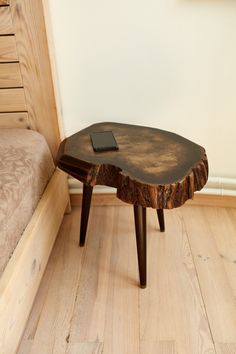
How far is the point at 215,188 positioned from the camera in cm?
146

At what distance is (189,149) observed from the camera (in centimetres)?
101

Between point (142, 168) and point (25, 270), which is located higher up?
point (142, 168)

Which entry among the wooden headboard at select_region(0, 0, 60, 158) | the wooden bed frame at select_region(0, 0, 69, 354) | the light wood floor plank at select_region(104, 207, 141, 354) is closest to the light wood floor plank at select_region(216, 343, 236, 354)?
the light wood floor plank at select_region(104, 207, 141, 354)

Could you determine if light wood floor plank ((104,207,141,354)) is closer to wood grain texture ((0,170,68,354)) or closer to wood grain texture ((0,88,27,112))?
wood grain texture ((0,170,68,354))

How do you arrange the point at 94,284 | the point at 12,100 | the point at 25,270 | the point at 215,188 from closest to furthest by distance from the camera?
the point at 25,270, the point at 94,284, the point at 12,100, the point at 215,188

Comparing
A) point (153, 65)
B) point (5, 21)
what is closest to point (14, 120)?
point (5, 21)

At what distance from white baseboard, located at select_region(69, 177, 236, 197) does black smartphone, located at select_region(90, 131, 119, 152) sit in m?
0.45

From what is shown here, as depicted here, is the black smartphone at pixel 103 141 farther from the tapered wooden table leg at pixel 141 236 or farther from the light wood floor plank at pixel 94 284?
the light wood floor plank at pixel 94 284

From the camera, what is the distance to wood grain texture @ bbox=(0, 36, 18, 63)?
1.12m

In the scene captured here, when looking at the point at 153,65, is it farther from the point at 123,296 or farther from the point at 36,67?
the point at 123,296

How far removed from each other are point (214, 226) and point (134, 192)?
0.68 m

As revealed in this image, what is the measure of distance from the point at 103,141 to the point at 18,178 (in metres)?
0.30

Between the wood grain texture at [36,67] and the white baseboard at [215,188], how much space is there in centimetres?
25

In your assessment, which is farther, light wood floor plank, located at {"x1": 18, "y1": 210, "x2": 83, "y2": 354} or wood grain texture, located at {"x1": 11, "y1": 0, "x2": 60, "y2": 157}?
wood grain texture, located at {"x1": 11, "y1": 0, "x2": 60, "y2": 157}
